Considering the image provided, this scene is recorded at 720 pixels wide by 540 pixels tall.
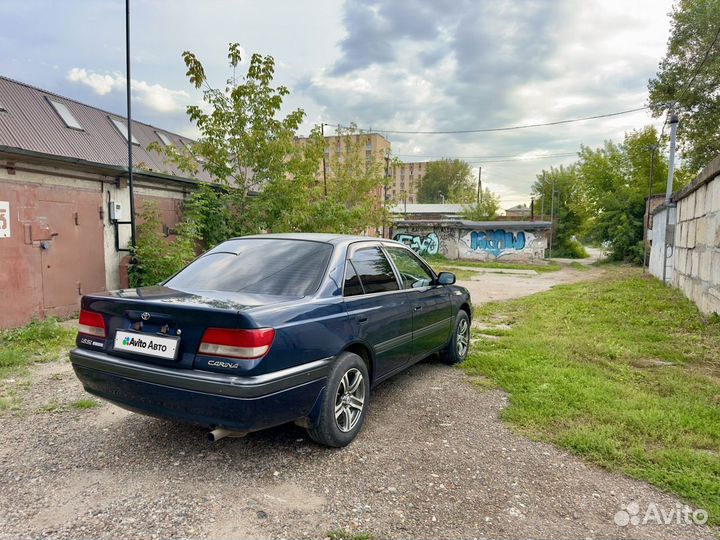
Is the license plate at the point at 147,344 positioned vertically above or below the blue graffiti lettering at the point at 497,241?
below

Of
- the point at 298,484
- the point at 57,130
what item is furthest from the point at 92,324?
the point at 57,130

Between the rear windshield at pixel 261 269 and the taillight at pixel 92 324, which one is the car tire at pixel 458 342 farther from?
the taillight at pixel 92 324

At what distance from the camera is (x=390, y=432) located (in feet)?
11.4

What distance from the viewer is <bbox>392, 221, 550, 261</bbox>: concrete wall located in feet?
92.2

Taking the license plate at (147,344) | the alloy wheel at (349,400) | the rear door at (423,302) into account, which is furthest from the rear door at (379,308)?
the license plate at (147,344)

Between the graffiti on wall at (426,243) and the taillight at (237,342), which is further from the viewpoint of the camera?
the graffiti on wall at (426,243)

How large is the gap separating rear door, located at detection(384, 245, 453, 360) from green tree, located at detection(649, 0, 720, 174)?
24.2 m

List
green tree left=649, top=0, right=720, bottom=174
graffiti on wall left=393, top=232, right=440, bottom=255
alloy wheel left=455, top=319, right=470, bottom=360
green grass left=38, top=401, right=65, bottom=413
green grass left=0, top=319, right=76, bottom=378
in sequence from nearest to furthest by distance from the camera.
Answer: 1. green grass left=38, top=401, right=65, bottom=413
2. green grass left=0, top=319, right=76, bottom=378
3. alloy wheel left=455, top=319, right=470, bottom=360
4. green tree left=649, top=0, right=720, bottom=174
5. graffiti on wall left=393, top=232, right=440, bottom=255

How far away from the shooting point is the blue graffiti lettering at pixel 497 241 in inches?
1112

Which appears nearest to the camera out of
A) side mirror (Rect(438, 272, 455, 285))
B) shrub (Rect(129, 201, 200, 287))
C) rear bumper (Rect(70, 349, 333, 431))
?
rear bumper (Rect(70, 349, 333, 431))

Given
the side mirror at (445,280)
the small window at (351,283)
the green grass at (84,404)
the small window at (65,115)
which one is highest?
the small window at (65,115)

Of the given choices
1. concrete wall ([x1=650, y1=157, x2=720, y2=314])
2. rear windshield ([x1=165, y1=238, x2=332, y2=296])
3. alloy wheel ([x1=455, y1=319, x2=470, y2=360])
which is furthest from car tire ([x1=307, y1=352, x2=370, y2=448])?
concrete wall ([x1=650, y1=157, x2=720, y2=314])

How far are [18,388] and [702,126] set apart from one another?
29.9 metres

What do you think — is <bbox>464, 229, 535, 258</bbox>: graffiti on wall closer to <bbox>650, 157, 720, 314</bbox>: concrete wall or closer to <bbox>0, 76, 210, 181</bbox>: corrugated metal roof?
<bbox>650, 157, 720, 314</bbox>: concrete wall
